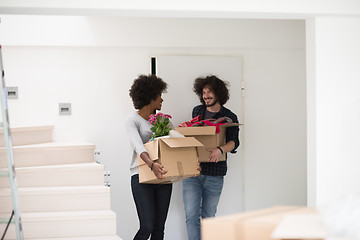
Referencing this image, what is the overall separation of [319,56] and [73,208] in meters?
2.04

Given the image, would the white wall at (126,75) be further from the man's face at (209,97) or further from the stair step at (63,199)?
the stair step at (63,199)

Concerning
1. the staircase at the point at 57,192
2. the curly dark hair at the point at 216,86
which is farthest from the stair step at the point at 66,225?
the curly dark hair at the point at 216,86

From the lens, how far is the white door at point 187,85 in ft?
15.7

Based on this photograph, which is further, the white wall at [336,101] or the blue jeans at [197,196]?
the blue jeans at [197,196]

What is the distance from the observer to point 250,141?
4977 millimetres

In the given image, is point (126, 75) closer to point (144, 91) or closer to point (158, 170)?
point (144, 91)

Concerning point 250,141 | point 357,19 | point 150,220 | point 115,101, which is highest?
point 357,19

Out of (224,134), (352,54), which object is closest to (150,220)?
(224,134)

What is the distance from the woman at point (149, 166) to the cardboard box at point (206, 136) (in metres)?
0.31

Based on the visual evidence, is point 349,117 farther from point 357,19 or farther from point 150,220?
point 150,220

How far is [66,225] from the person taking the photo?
3705 mm

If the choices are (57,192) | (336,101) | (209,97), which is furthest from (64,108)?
(336,101)

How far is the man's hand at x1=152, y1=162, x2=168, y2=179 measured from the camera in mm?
3564

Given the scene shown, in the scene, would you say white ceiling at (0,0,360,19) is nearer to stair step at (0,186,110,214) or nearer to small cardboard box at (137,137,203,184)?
small cardboard box at (137,137,203,184)
